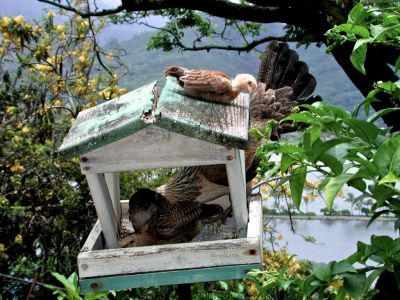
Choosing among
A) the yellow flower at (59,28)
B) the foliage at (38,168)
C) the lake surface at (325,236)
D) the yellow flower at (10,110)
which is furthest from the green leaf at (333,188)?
the lake surface at (325,236)

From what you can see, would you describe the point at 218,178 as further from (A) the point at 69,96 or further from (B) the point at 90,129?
(A) the point at 69,96

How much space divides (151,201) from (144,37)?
3907 millimetres

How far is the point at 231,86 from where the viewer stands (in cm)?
169

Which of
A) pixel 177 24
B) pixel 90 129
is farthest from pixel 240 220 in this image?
pixel 177 24

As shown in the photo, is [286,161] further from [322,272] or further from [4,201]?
[4,201]

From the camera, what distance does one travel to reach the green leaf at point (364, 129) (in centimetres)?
79

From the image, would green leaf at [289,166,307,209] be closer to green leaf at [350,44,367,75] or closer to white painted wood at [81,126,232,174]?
green leaf at [350,44,367,75]

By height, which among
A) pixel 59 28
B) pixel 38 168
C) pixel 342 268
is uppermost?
pixel 342 268

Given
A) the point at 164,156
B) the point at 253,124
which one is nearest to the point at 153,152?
the point at 164,156

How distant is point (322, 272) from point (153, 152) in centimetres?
69

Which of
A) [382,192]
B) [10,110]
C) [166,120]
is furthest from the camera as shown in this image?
[10,110]

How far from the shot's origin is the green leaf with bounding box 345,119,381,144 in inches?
31.1

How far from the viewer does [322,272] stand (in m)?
0.94

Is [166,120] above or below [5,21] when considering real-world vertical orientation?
above
